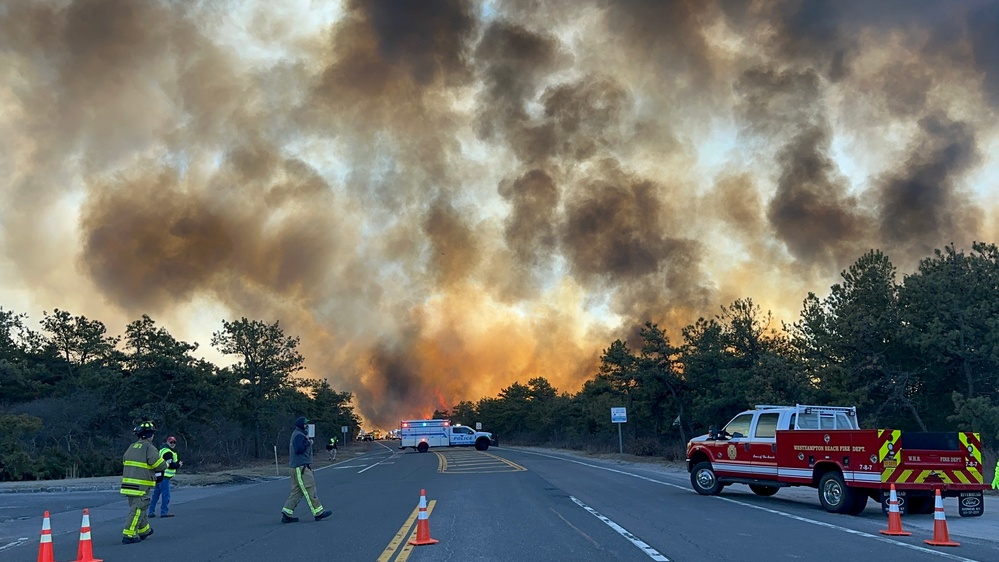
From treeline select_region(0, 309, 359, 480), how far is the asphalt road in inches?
554

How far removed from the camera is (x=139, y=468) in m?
12.0

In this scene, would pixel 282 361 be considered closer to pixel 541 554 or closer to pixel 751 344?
pixel 751 344

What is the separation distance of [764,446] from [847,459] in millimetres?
2572

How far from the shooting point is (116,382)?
1602 inches

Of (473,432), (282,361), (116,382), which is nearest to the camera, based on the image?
(116,382)

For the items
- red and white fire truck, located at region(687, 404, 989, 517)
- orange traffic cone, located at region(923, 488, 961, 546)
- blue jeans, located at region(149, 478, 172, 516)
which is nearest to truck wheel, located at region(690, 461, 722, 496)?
red and white fire truck, located at region(687, 404, 989, 517)

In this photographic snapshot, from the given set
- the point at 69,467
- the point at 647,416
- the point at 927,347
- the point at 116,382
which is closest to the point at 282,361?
the point at 116,382

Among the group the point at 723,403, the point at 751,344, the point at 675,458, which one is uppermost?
the point at 751,344

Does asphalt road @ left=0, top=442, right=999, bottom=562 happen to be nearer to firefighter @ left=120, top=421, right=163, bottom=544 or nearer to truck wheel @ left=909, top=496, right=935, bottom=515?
firefighter @ left=120, top=421, right=163, bottom=544

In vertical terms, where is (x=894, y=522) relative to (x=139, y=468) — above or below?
below

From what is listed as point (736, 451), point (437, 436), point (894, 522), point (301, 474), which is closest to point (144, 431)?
point (301, 474)

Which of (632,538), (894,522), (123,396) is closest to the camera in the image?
(632,538)

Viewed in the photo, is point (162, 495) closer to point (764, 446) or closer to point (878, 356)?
point (764, 446)

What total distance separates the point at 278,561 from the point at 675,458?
3247 centimetres
